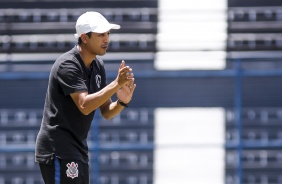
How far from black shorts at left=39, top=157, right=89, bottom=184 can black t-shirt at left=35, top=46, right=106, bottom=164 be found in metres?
0.03

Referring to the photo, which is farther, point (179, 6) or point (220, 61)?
point (179, 6)

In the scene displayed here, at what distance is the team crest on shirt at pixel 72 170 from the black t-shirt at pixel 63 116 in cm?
4

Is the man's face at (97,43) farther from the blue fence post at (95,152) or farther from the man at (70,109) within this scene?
the blue fence post at (95,152)

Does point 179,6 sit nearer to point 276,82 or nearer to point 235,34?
point 235,34

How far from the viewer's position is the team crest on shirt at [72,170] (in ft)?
17.2

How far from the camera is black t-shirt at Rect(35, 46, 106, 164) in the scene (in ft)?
17.0

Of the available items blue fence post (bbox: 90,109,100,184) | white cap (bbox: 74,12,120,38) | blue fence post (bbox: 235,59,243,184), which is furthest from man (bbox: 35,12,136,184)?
blue fence post (bbox: 235,59,243,184)

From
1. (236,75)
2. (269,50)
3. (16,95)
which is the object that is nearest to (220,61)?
(236,75)

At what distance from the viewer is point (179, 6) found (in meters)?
9.62

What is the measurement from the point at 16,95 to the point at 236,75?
197 centimetres

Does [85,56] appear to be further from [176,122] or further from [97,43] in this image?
[176,122]

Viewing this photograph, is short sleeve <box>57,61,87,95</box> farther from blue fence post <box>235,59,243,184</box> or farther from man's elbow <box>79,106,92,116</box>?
blue fence post <box>235,59,243,184</box>

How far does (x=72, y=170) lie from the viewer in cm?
525

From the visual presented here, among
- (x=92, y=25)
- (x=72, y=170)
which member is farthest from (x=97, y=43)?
(x=72, y=170)
